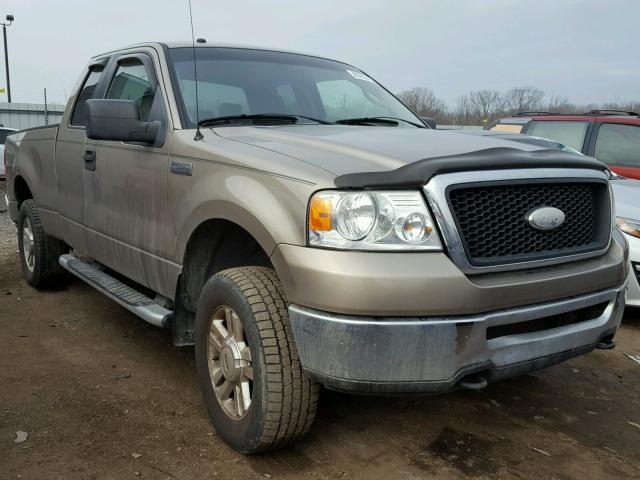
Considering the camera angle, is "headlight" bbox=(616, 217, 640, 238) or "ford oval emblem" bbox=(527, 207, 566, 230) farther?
"headlight" bbox=(616, 217, 640, 238)

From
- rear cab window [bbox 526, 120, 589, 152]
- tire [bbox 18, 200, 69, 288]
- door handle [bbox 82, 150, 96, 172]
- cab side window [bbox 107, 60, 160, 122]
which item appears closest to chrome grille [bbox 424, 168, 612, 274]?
cab side window [bbox 107, 60, 160, 122]

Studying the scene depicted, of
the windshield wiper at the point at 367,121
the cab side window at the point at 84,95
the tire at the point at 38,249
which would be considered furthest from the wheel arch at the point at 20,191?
the windshield wiper at the point at 367,121

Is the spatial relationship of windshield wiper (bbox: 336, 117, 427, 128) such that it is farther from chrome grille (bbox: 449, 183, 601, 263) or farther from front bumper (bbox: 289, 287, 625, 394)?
→ front bumper (bbox: 289, 287, 625, 394)

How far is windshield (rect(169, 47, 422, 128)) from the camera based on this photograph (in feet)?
11.1

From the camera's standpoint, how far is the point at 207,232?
118 inches

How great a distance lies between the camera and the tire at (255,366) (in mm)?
2430

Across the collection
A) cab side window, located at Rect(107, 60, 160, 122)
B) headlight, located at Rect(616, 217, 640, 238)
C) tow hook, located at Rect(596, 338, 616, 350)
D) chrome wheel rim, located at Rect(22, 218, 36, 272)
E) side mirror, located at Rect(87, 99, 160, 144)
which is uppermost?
cab side window, located at Rect(107, 60, 160, 122)

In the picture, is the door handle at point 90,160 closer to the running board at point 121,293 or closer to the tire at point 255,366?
the running board at point 121,293

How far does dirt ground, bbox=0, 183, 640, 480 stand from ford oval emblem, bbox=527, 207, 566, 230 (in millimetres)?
1051

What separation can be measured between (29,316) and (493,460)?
3637 mm

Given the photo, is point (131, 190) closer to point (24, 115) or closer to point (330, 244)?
point (330, 244)

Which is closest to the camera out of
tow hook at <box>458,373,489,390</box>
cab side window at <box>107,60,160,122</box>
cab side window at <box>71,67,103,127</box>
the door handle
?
tow hook at <box>458,373,489,390</box>

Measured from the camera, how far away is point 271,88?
142 inches

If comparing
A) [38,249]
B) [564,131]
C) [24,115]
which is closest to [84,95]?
[38,249]
